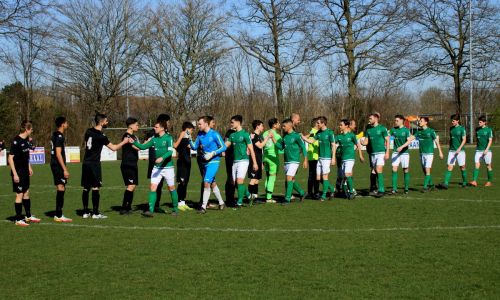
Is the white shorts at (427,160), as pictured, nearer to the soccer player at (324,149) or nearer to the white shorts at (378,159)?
the white shorts at (378,159)

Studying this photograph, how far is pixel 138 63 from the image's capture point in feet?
169

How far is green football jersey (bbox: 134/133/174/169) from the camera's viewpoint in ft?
40.7

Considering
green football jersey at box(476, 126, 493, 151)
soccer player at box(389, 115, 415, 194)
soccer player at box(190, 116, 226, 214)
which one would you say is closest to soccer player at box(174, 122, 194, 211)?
soccer player at box(190, 116, 226, 214)

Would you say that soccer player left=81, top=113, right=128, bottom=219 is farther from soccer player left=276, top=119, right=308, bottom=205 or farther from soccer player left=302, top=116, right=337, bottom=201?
soccer player left=302, top=116, right=337, bottom=201

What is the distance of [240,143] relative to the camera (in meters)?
13.6

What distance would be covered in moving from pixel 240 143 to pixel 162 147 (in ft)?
6.35

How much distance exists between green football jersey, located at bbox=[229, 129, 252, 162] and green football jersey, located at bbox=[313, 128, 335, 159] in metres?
2.18

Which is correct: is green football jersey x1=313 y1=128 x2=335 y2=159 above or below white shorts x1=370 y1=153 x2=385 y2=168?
above

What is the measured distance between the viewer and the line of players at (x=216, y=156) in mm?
11945

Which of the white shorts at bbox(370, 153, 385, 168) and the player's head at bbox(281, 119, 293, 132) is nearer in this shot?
the player's head at bbox(281, 119, 293, 132)

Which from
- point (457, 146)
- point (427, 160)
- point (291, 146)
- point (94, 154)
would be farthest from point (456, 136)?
point (94, 154)

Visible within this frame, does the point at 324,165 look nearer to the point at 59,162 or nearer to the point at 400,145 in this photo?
the point at 400,145

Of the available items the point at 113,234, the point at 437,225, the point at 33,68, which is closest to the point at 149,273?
the point at 113,234

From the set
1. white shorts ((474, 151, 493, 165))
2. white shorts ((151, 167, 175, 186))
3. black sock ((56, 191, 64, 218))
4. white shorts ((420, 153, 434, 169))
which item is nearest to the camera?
black sock ((56, 191, 64, 218))
